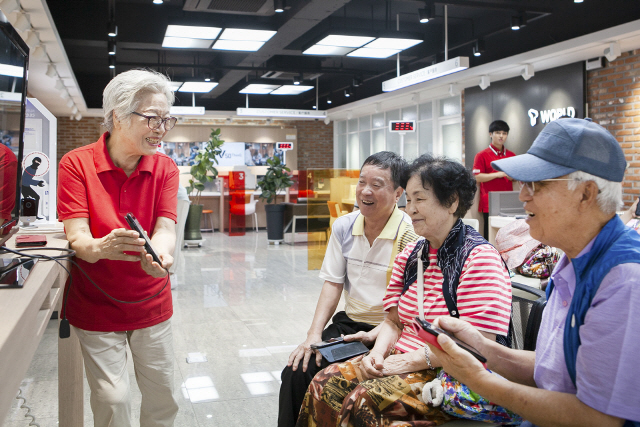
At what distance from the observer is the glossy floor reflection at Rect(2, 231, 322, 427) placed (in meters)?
2.97

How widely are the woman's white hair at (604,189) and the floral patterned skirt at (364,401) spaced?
0.76 m

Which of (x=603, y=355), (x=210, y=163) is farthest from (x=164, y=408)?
(x=210, y=163)

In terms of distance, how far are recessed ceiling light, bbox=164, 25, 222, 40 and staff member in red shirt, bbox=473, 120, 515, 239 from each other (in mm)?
4179

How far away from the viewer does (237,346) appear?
163 inches

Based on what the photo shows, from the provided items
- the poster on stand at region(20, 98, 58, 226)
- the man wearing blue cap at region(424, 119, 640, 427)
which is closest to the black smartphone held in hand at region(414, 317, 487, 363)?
the man wearing blue cap at region(424, 119, 640, 427)

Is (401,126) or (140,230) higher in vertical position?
(401,126)

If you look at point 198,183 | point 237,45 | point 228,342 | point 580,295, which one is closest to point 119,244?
point 580,295

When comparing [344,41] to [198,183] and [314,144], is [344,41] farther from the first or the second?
[314,144]

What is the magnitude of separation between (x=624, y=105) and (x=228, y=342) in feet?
21.3

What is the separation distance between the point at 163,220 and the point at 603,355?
144 centimetres

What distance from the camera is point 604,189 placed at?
3.80ft

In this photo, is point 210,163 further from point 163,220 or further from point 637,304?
point 637,304

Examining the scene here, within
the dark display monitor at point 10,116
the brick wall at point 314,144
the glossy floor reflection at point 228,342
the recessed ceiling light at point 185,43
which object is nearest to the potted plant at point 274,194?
the glossy floor reflection at point 228,342

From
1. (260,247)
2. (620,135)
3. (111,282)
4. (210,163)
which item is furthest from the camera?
(210,163)
